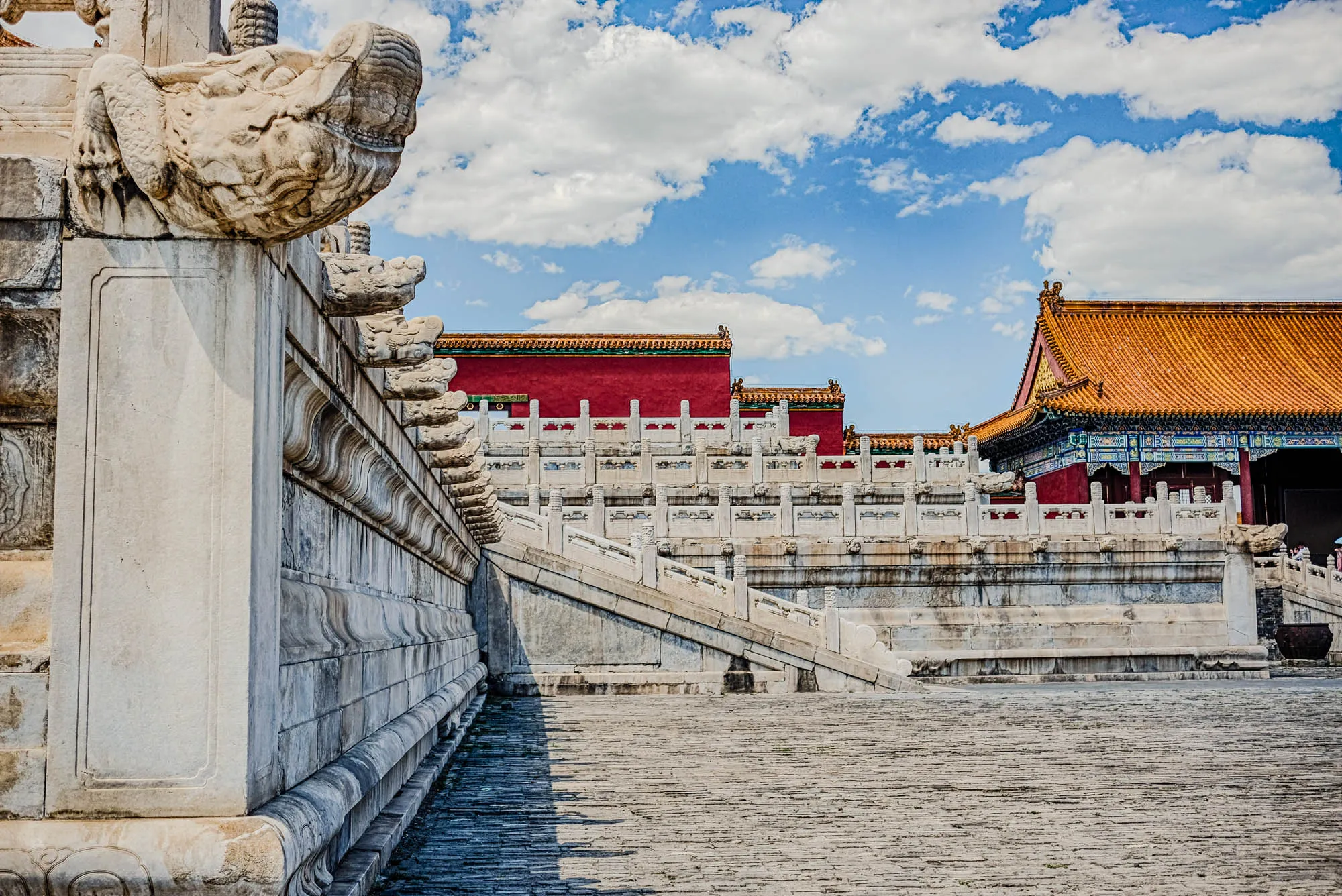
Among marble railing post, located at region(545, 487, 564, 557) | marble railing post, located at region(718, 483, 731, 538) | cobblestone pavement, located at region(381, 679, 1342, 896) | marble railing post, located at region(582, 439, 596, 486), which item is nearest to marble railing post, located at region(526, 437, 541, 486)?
marble railing post, located at region(582, 439, 596, 486)

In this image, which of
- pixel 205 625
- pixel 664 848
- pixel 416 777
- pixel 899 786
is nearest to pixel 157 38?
pixel 205 625

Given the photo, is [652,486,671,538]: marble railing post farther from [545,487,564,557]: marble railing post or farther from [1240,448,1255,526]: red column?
[1240,448,1255,526]: red column

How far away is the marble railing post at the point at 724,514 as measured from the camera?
20250 mm

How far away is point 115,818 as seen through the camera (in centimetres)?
289

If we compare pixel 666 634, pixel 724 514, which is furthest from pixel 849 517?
pixel 666 634

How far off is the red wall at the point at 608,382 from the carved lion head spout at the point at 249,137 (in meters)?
26.1

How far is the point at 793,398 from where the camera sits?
30.3 m

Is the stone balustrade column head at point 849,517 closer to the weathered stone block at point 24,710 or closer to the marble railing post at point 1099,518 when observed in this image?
the marble railing post at point 1099,518

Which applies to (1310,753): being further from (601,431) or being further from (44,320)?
(601,431)

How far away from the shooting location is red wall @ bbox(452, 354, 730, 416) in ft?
95.9

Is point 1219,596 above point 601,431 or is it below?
below

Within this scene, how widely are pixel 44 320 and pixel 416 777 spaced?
13.6ft

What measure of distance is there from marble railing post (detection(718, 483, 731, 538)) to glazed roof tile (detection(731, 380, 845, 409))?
32.6ft

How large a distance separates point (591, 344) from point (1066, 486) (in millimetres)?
12342
